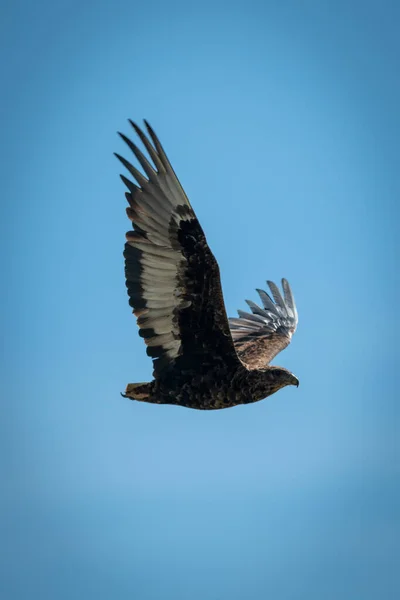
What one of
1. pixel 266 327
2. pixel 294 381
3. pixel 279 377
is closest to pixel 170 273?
pixel 279 377

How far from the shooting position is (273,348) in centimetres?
1730

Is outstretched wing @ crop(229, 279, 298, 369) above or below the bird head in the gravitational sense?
above

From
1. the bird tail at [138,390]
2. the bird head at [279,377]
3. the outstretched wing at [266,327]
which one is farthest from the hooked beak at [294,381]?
the bird tail at [138,390]

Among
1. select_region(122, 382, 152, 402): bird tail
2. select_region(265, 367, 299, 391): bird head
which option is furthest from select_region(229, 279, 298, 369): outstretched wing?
select_region(122, 382, 152, 402): bird tail

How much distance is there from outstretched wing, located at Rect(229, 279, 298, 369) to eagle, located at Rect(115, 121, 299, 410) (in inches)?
80.1

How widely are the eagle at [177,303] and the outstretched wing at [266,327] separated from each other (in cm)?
203

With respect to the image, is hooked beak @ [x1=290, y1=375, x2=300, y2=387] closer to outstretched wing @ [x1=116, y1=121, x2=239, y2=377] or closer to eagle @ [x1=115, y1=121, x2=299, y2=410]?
eagle @ [x1=115, y1=121, x2=299, y2=410]

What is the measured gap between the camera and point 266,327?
18672 millimetres

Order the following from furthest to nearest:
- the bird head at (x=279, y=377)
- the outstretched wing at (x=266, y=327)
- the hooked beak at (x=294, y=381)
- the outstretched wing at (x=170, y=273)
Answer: the outstretched wing at (x=266, y=327)
the hooked beak at (x=294, y=381)
the bird head at (x=279, y=377)
the outstretched wing at (x=170, y=273)

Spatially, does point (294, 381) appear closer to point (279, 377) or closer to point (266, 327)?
point (279, 377)

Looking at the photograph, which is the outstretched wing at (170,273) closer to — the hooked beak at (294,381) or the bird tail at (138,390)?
the bird tail at (138,390)

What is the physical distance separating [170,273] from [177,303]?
421 millimetres

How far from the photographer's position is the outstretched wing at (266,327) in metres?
17.0

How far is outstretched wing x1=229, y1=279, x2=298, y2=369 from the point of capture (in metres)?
17.0
